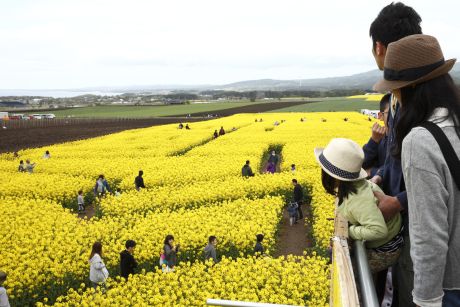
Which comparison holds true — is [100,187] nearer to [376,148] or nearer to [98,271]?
[98,271]

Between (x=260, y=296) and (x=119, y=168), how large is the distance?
1636 centimetres

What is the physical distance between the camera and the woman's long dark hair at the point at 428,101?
2.09m

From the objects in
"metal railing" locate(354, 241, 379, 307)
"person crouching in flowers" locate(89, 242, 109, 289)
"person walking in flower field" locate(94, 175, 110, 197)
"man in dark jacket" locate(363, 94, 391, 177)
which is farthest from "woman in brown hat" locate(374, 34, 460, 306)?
"person walking in flower field" locate(94, 175, 110, 197)

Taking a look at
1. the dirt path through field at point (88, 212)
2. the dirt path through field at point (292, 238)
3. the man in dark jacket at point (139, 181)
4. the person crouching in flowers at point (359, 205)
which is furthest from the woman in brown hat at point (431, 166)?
the dirt path through field at point (88, 212)

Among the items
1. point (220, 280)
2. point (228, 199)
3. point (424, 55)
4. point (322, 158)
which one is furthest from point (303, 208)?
point (424, 55)

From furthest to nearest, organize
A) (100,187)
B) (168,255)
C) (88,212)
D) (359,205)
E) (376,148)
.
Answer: (100,187) < (88,212) < (168,255) < (376,148) < (359,205)

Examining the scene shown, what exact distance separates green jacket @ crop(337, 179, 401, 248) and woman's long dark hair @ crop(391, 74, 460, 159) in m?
0.83

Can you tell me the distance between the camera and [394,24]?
3445 millimetres

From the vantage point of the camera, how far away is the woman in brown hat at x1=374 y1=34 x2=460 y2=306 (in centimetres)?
191

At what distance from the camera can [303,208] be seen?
54.2 ft

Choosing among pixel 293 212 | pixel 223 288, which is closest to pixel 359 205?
pixel 223 288

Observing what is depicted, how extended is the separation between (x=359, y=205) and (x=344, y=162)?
343 mm

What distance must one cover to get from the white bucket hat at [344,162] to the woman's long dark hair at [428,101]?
826mm

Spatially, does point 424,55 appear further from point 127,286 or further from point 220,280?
point 127,286
